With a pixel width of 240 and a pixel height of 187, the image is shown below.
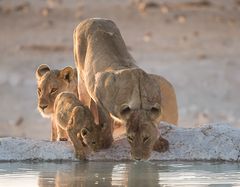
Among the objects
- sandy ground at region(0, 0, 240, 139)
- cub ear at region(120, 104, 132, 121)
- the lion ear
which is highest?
sandy ground at region(0, 0, 240, 139)

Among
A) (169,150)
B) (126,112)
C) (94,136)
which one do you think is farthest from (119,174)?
(169,150)

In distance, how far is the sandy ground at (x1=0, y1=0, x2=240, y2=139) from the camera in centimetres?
1870

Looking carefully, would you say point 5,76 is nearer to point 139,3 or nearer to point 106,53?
point 139,3

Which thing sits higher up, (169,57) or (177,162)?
(169,57)

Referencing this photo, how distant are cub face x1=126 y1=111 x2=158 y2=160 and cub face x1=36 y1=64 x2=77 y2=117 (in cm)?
172

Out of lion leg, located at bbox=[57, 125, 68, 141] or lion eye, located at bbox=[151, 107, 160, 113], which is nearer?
lion eye, located at bbox=[151, 107, 160, 113]

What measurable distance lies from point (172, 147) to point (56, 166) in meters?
1.08

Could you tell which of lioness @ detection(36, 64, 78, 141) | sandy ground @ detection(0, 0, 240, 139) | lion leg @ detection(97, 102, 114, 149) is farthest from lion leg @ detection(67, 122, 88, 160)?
sandy ground @ detection(0, 0, 240, 139)

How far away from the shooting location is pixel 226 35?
Answer: 21.7 meters

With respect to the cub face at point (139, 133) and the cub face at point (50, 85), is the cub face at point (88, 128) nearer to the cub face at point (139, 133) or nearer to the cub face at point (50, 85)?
the cub face at point (139, 133)

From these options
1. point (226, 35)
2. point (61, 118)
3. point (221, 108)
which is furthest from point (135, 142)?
point (226, 35)

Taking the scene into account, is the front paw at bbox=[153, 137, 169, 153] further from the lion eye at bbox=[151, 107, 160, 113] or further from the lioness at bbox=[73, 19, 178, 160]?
the lion eye at bbox=[151, 107, 160, 113]

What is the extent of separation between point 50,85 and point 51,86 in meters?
0.01

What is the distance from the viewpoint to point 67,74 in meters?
11.9
